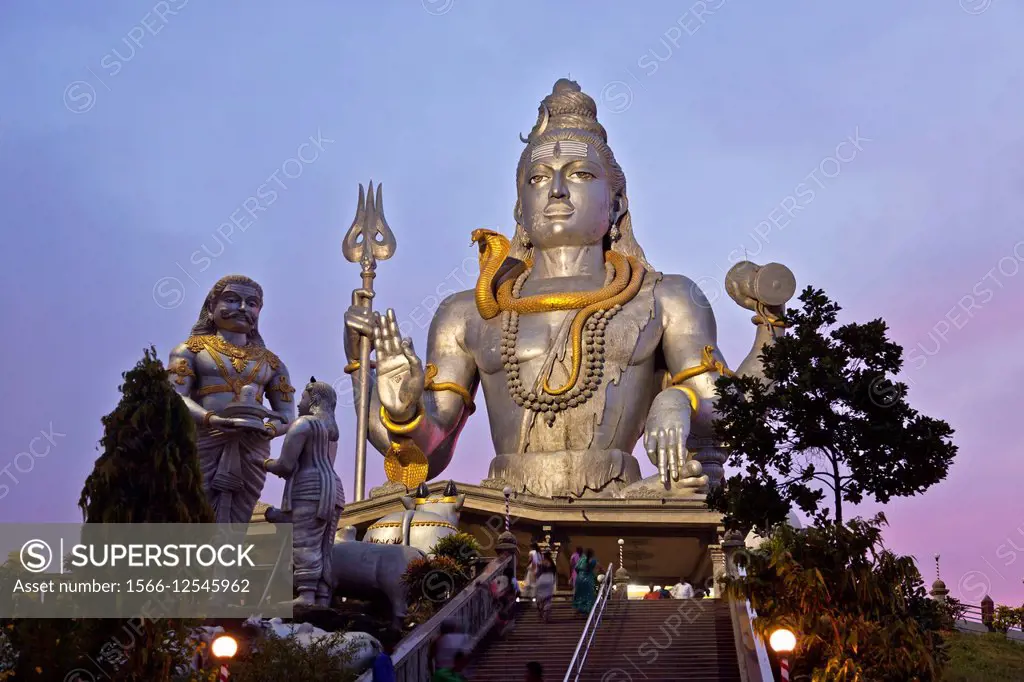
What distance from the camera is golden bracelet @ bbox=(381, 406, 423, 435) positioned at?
21.5 meters

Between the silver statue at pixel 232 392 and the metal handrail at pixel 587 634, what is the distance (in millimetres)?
3579

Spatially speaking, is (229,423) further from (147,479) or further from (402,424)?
(402,424)

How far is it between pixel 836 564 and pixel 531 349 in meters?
10.6

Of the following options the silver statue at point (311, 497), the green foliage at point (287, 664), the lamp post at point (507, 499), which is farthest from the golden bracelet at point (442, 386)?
the green foliage at point (287, 664)

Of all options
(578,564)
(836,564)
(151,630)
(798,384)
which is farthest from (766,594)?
(151,630)

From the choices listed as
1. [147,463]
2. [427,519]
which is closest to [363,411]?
[427,519]

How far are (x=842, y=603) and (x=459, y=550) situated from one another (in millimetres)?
5020

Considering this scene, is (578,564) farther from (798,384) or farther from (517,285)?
(517,285)

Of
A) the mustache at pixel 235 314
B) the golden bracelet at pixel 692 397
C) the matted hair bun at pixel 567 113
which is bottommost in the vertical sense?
the mustache at pixel 235 314

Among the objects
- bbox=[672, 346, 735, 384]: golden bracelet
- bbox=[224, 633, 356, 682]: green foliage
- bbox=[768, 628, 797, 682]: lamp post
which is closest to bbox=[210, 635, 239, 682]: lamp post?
bbox=[224, 633, 356, 682]: green foliage

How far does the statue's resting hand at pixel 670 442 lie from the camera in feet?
67.1

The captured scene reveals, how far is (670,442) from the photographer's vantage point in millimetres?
20453

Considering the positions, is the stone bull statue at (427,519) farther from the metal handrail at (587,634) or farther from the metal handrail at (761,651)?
the metal handrail at (761,651)

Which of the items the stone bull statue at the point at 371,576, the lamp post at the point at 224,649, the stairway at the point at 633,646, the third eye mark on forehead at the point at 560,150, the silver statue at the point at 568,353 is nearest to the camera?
the lamp post at the point at 224,649
